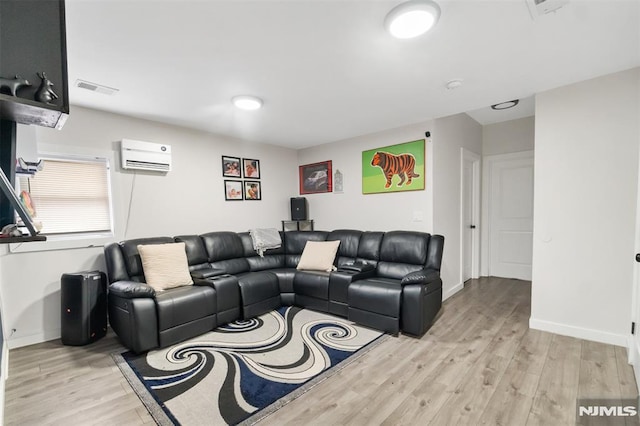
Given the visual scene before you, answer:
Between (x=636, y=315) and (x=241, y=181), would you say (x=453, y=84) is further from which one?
(x=241, y=181)

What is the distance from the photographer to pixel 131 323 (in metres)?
2.38

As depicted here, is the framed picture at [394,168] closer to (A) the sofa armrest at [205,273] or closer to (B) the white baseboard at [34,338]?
(A) the sofa armrest at [205,273]

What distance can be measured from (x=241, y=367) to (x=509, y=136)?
5.03 meters

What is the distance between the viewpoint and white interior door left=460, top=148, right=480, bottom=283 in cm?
427

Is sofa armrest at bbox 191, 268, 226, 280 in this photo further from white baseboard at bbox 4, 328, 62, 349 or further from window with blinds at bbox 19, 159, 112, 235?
white baseboard at bbox 4, 328, 62, 349

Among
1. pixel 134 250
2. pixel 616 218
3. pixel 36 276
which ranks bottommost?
pixel 36 276

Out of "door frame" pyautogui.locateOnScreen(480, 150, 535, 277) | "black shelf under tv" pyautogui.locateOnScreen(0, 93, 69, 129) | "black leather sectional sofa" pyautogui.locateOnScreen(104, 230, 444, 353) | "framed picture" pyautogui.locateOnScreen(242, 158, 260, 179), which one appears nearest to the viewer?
"black shelf under tv" pyautogui.locateOnScreen(0, 93, 69, 129)

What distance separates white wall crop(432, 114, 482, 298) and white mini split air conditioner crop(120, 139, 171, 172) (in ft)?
11.2

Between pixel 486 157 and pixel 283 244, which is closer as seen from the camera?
pixel 283 244

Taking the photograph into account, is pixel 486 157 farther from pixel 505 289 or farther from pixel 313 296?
pixel 313 296

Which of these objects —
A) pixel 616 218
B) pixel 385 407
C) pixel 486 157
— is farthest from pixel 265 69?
pixel 486 157

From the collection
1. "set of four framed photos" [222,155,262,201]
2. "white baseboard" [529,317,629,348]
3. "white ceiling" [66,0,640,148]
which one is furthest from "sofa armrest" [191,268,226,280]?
"white baseboard" [529,317,629,348]

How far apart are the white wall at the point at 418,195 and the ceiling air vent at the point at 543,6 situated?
1.92 metres

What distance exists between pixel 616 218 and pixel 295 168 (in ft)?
14.0
